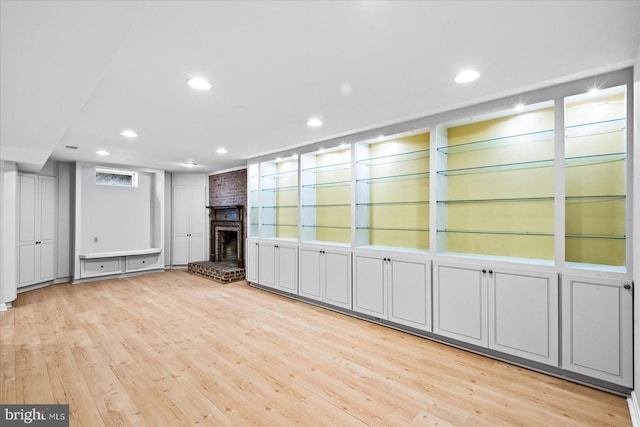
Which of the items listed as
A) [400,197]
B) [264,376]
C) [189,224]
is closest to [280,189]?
[400,197]

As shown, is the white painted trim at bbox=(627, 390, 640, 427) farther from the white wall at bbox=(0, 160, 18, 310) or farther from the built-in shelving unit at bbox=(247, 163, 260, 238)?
the white wall at bbox=(0, 160, 18, 310)

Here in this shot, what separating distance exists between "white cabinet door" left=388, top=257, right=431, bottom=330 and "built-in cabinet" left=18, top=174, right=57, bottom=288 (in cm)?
670

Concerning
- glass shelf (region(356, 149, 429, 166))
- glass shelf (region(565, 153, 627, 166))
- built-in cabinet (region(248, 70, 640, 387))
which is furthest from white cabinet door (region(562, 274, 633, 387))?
glass shelf (region(356, 149, 429, 166))

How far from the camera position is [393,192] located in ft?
13.9

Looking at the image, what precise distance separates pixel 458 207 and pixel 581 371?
182 centimetres

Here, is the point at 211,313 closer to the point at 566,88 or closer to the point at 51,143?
the point at 51,143

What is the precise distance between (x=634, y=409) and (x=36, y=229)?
8.72m

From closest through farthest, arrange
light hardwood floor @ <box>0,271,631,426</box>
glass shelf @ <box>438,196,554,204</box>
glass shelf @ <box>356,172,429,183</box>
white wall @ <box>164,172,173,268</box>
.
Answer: light hardwood floor @ <box>0,271,631,426</box> < glass shelf @ <box>438,196,554,204</box> < glass shelf @ <box>356,172,429,183</box> < white wall @ <box>164,172,173,268</box>

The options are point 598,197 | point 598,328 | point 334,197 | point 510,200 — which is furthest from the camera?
point 334,197

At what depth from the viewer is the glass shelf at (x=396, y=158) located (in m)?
3.94

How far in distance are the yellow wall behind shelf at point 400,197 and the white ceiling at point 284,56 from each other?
638mm

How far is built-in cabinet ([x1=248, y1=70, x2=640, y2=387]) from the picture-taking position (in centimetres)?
256

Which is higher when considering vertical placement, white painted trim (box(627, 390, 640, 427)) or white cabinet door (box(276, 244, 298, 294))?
white cabinet door (box(276, 244, 298, 294))

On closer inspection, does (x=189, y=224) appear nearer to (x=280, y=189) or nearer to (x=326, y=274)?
(x=280, y=189)
